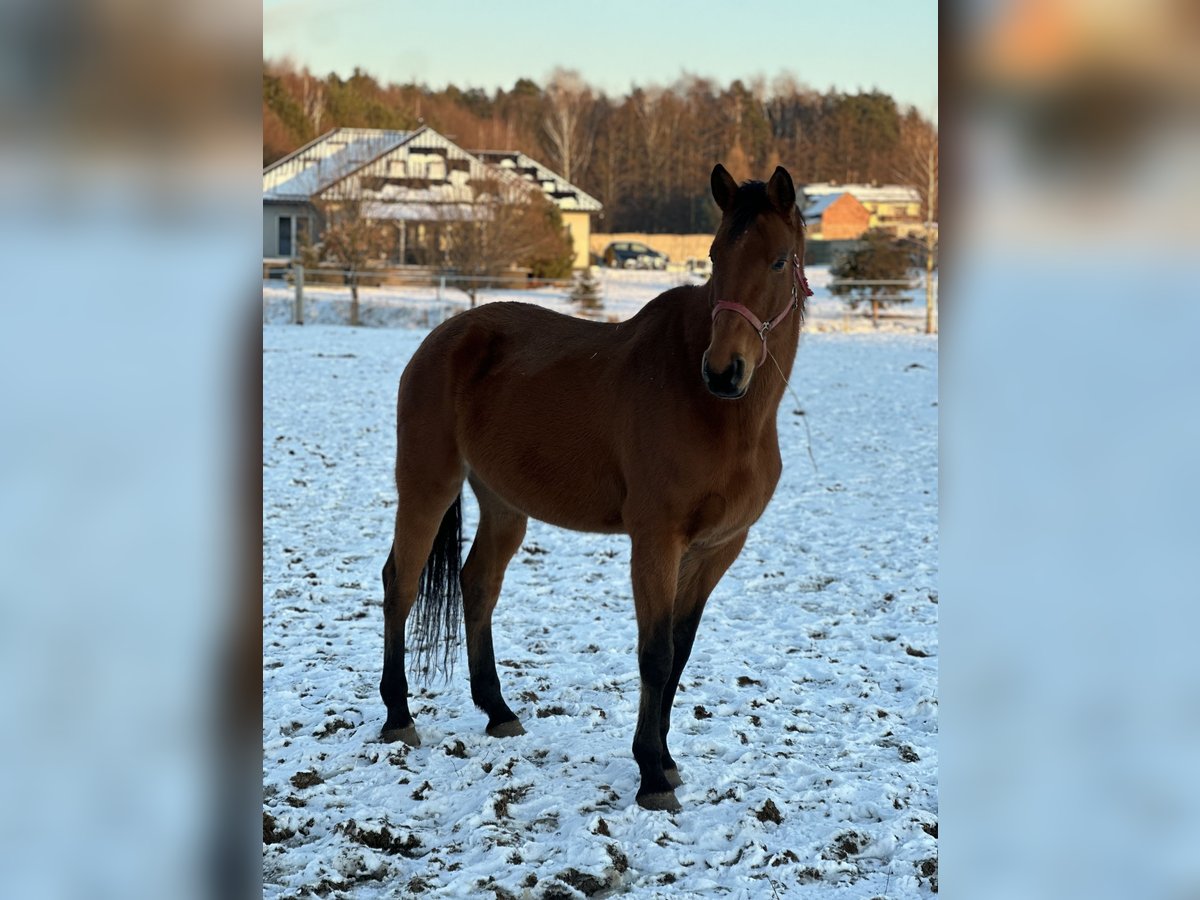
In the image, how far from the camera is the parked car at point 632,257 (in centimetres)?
3562

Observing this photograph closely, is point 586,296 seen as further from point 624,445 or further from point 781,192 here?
point 781,192

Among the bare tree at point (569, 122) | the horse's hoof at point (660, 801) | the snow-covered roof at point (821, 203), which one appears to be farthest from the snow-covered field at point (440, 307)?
the bare tree at point (569, 122)

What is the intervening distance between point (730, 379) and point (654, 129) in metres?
45.8

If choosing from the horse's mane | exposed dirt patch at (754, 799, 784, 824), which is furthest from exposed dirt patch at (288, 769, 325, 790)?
the horse's mane

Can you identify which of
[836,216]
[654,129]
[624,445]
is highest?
[654,129]

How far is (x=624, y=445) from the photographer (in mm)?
3293

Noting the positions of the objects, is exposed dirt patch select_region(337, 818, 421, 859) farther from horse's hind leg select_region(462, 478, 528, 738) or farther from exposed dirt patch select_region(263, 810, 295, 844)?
horse's hind leg select_region(462, 478, 528, 738)

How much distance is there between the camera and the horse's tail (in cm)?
388
